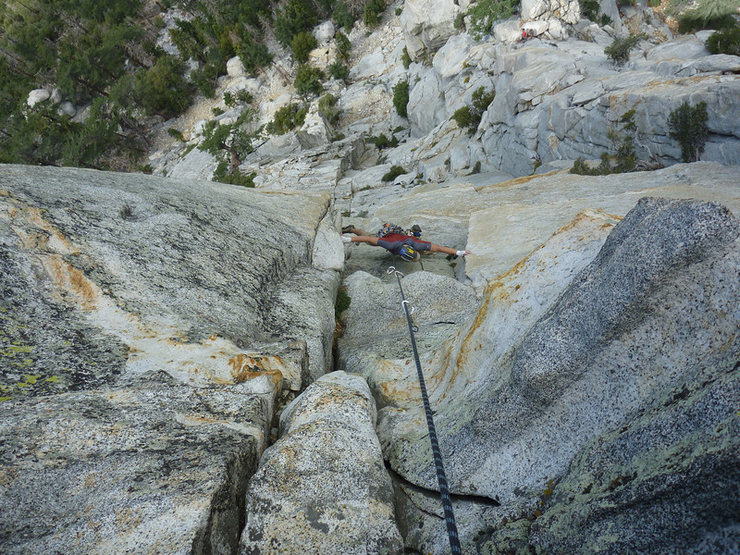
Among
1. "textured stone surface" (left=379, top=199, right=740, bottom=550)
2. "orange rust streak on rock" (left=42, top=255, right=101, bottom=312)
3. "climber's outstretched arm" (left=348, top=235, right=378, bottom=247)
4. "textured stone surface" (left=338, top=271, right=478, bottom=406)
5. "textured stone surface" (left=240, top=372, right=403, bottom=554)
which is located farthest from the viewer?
"climber's outstretched arm" (left=348, top=235, right=378, bottom=247)

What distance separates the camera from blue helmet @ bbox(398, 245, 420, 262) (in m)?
13.2

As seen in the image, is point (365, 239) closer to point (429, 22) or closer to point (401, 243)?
point (401, 243)

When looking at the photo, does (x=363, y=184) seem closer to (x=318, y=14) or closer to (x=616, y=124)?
(x=616, y=124)

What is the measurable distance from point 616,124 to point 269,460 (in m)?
20.2

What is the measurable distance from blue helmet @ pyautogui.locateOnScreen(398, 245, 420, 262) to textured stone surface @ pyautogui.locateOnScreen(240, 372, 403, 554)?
8.93 meters

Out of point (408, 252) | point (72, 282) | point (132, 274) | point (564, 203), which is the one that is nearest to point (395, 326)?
point (408, 252)

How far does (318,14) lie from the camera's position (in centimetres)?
6238

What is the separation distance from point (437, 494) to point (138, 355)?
→ 422 cm

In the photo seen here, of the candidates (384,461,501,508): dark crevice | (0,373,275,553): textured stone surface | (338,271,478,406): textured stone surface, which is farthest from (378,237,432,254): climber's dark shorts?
(0,373,275,553): textured stone surface

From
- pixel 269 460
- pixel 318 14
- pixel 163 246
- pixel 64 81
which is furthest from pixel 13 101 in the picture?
→ pixel 269 460

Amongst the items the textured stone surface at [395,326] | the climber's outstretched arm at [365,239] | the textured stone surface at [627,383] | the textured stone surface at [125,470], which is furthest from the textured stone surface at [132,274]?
the climber's outstretched arm at [365,239]

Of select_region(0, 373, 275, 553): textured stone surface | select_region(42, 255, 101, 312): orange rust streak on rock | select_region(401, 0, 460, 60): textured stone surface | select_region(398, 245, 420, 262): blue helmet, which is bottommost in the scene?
select_region(398, 245, 420, 262): blue helmet

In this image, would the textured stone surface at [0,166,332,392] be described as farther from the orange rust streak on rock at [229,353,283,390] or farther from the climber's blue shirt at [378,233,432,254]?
the climber's blue shirt at [378,233,432,254]

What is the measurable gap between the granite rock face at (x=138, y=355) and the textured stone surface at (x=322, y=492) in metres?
0.33
